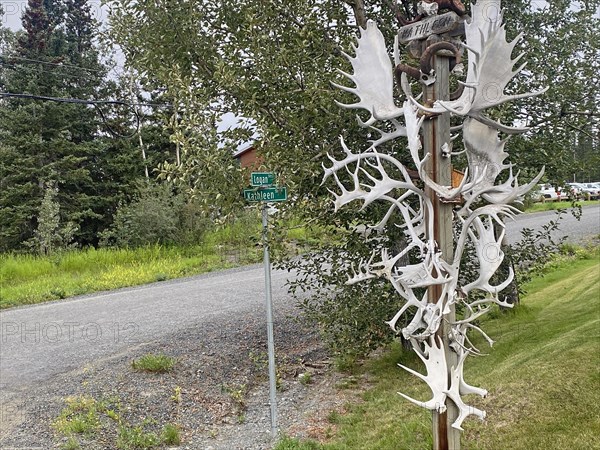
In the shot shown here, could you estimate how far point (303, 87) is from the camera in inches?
170

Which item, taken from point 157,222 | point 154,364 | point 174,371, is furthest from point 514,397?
point 157,222

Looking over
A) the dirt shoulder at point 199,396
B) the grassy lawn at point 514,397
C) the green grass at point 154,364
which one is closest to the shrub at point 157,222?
the dirt shoulder at point 199,396

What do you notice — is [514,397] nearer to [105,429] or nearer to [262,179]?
[262,179]

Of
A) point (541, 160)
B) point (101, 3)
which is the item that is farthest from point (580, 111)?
point (101, 3)

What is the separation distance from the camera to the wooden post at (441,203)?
7.55 ft

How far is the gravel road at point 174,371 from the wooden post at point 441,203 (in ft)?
6.06

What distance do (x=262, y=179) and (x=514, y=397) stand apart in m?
2.27

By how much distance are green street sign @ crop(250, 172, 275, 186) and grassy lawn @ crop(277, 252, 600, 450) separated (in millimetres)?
1814

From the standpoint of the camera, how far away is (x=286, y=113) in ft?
13.9

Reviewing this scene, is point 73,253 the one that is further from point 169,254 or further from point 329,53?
point 329,53

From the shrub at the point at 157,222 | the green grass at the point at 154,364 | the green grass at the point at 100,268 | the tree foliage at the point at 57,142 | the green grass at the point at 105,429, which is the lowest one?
→ the green grass at the point at 105,429

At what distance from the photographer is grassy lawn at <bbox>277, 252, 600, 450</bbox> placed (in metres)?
3.21

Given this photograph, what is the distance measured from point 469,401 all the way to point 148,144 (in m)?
17.3

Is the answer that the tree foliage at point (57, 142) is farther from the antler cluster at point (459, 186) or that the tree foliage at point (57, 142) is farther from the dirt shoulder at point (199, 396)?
the antler cluster at point (459, 186)
